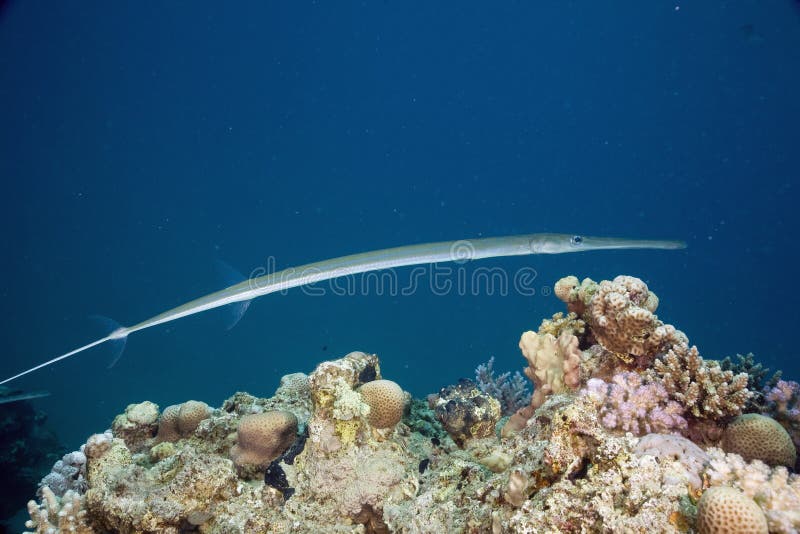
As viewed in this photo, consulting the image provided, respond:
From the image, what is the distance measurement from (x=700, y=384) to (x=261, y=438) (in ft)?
13.0

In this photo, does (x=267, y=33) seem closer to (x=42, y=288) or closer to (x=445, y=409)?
(x=42, y=288)

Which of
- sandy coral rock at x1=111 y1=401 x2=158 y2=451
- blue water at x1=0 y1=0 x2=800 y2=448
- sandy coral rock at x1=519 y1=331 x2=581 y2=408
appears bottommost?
sandy coral rock at x1=111 y1=401 x2=158 y2=451

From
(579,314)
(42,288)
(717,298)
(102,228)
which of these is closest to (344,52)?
(102,228)

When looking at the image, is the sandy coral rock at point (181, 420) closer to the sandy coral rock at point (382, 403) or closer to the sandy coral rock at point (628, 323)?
the sandy coral rock at point (382, 403)

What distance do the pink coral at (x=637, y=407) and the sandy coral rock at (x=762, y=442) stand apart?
365 millimetres

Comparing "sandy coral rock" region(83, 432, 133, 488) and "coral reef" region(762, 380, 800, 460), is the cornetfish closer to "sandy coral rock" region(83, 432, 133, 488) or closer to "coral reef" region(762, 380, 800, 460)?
"sandy coral rock" region(83, 432, 133, 488)

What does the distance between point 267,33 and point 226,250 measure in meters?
57.1

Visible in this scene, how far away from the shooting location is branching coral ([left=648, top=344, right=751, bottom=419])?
3375 mm

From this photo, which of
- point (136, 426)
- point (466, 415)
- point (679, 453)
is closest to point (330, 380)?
point (466, 415)

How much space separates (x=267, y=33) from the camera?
4181 inches

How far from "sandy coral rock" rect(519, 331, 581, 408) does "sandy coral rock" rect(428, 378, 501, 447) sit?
1.77 ft

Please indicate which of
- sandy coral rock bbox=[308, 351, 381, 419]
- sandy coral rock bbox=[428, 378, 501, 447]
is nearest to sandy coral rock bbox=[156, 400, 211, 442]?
sandy coral rock bbox=[308, 351, 381, 419]

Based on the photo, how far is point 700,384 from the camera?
3.51 m

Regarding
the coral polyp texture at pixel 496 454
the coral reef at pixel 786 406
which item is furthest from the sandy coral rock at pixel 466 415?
the coral reef at pixel 786 406
